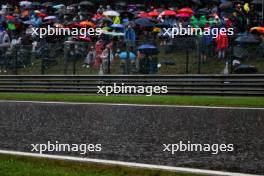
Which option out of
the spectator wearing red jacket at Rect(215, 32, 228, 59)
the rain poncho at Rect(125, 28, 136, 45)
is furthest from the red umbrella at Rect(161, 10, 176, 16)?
the spectator wearing red jacket at Rect(215, 32, 228, 59)

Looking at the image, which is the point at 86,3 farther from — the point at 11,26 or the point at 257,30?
the point at 257,30

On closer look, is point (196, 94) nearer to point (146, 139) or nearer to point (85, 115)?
point (85, 115)

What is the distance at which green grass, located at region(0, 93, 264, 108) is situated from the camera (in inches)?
623

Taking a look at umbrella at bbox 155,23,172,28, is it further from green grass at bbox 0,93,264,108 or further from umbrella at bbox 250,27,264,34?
green grass at bbox 0,93,264,108

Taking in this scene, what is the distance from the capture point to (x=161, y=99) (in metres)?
17.4

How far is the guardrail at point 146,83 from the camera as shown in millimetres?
17344

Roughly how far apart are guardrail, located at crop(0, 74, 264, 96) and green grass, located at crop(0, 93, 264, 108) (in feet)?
1.34

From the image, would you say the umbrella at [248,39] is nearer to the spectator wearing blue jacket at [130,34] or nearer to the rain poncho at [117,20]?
the spectator wearing blue jacket at [130,34]

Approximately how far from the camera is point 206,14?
2297cm

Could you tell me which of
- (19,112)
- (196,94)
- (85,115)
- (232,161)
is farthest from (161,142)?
(196,94)

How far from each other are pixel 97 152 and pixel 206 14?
15550 mm

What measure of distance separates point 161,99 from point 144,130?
6.76 meters

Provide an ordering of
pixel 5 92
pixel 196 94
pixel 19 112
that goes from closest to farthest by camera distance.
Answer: pixel 19 112
pixel 196 94
pixel 5 92

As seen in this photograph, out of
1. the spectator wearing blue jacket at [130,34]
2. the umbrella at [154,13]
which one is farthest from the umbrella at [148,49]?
the umbrella at [154,13]
